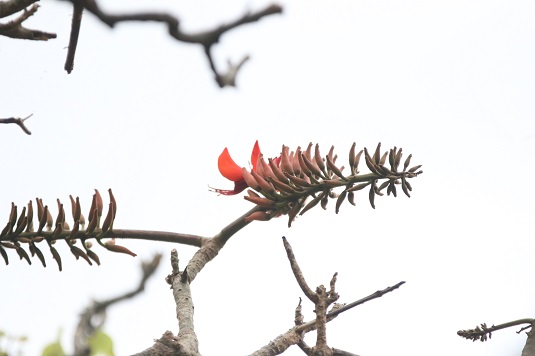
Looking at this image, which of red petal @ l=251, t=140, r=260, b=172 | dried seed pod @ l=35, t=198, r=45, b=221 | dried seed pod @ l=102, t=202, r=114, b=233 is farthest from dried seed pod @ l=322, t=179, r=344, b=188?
dried seed pod @ l=35, t=198, r=45, b=221

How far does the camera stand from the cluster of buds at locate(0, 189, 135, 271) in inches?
43.2

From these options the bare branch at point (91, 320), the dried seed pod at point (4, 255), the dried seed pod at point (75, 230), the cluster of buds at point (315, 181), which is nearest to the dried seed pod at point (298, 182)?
the cluster of buds at point (315, 181)

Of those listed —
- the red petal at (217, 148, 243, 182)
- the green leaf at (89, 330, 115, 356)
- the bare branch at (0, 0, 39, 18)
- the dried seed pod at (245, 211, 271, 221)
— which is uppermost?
the red petal at (217, 148, 243, 182)

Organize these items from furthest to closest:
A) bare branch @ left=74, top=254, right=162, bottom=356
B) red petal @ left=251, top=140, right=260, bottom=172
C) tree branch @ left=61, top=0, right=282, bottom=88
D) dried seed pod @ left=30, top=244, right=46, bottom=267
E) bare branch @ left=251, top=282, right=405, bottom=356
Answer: red petal @ left=251, top=140, right=260, bottom=172 < dried seed pod @ left=30, top=244, right=46, bottom=267 < bare branch @ left=251, top=282, right=405, bottom=356 < tree branch @ left=61, top=0, right=282, bottom=88 < bare branch @ left=74, top=254, right=162, bottom=356

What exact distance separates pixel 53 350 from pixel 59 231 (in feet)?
2.00

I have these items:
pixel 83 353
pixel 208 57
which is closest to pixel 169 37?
pixel 208 57

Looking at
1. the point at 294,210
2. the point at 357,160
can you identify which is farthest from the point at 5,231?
the point at 357,160

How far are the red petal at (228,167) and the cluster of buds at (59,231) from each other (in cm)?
26

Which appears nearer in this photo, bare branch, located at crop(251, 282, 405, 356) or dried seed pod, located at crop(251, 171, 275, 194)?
bare branch, located at crop(251, 282, 405, 356)

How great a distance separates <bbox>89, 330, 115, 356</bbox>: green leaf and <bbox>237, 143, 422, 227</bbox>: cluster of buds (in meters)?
0.59

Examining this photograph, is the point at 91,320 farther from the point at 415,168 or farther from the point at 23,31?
the point at 415,168

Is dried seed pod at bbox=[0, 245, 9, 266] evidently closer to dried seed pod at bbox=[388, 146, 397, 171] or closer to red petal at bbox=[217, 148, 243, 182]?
red petal at bbox=[217, 148, 243, 182]

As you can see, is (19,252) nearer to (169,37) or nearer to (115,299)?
(169,37)

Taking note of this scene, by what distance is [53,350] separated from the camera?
54 centimetres
